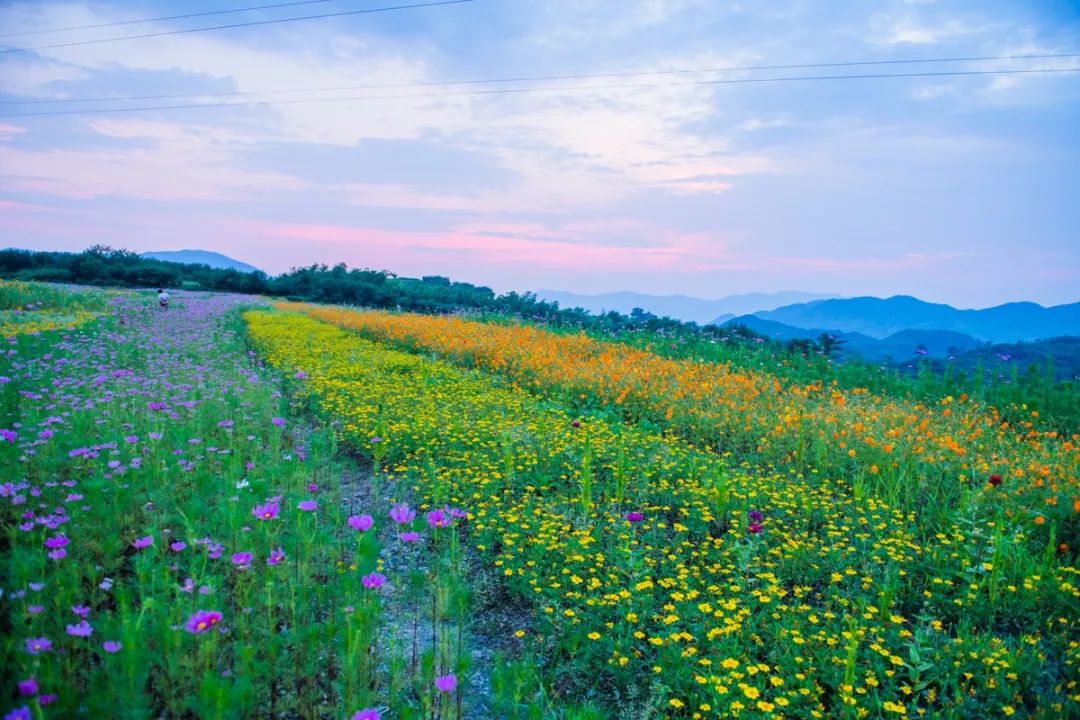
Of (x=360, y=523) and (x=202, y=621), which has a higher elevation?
(x=360, y=523)

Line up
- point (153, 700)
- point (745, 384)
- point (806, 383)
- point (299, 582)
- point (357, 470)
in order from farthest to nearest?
point (806, 383) → point (745, 384) → point (357, 470) → point (299, 582) → point (153, 700)

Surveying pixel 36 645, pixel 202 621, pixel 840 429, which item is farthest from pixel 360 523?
pixel 840 429

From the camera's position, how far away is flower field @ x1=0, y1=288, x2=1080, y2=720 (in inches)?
106

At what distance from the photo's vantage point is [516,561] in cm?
402

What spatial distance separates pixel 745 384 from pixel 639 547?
5369 millimetres

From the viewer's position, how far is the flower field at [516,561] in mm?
2695

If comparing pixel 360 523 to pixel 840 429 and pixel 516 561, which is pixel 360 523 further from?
pixel 840 429

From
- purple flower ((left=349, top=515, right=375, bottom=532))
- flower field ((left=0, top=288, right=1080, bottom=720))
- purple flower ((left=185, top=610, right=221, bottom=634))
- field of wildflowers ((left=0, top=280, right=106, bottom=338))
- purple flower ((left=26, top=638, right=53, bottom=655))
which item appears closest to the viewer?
purple flower ((left=26, top=638, right=53, bottom=655))

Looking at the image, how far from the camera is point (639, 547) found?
166 inches

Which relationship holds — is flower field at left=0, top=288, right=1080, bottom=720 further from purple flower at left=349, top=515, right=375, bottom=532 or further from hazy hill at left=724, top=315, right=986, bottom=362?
hazy hill at left=724, top=315, right=986, bottom=362

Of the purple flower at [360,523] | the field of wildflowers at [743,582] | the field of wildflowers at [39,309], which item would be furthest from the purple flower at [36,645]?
the field of wildflowers at [39,309]

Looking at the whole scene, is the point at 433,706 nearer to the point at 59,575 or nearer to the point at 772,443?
the point at 59,575

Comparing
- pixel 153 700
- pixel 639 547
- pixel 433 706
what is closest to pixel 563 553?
pixel 639 547

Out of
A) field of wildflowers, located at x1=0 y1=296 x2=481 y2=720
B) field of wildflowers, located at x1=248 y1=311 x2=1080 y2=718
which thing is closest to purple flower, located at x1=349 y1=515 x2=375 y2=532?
field of wildflowers, located at x1=0 y1=296 x2=481 y2=720
